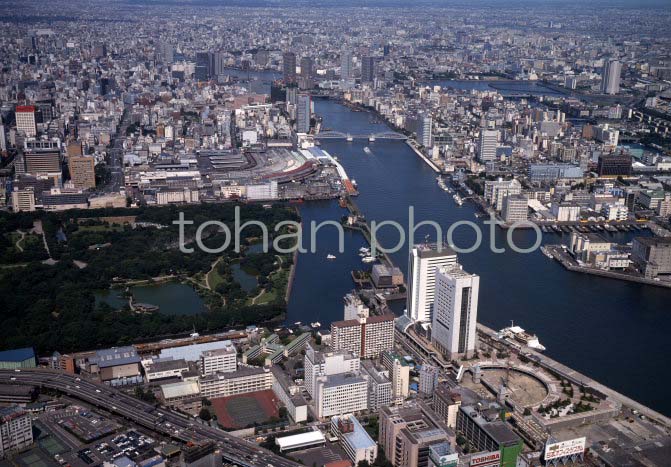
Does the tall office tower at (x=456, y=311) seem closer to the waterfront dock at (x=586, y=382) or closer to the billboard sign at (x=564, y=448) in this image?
the waterfront dock at (x=586, y=382)

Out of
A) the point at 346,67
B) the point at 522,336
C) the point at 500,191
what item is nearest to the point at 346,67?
the point at 346,67

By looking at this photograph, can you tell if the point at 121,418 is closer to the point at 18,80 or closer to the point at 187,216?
the point at 187,216

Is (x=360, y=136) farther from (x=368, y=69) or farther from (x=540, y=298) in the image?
(x=540, y=298)

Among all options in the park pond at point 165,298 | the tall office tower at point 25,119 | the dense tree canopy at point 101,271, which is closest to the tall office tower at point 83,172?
the dense tree canopy at point 101,271

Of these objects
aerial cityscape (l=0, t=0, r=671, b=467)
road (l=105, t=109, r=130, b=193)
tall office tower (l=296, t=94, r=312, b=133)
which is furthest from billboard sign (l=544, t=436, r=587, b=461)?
tall office tower (l=296, t=94, r=312, b=133)

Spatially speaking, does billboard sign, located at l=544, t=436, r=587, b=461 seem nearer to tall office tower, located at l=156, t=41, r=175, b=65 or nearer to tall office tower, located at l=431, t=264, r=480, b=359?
tall office tower, located at l=431, t=264, r=480, b=359

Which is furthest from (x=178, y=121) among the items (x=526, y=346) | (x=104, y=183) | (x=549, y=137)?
(x=526, y=346)
